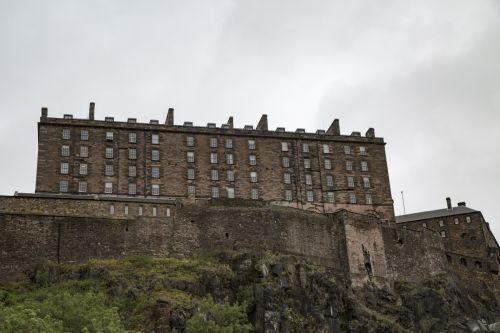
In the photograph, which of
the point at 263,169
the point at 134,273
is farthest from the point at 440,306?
the point at 134,273

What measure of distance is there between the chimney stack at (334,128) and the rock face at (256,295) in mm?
21874

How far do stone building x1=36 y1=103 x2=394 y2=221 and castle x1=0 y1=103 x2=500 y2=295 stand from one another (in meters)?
0.11

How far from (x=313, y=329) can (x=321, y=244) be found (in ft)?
34.4

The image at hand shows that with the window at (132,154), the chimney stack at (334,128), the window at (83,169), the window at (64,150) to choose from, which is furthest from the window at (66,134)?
the chimney stack at (334,128)

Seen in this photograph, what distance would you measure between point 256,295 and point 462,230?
43.1 meters

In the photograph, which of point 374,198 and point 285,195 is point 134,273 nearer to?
point 285,195

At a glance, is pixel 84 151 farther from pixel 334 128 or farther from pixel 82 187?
pixel 334 128

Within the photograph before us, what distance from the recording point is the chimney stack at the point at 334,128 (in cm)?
8850

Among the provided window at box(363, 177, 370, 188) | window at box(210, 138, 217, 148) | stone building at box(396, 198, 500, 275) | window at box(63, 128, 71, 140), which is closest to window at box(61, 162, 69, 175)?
window at box(63, 128, 71, 140)

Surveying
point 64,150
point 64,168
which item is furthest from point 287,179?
point 64,150

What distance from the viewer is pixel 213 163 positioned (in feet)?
267

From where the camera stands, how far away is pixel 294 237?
69125 millimetres

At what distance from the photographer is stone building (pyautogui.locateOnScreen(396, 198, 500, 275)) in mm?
92688

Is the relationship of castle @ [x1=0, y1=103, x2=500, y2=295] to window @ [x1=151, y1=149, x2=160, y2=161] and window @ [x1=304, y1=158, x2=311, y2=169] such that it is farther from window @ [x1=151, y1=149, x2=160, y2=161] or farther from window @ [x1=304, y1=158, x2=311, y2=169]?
window @ [x1=304, y1=158, x2=311, y2=169]
